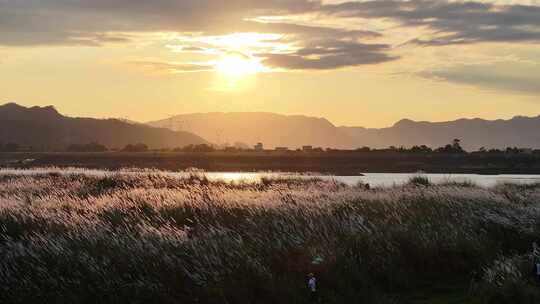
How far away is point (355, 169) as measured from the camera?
104062 millimetres

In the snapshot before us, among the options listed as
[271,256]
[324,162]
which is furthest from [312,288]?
[324,162]

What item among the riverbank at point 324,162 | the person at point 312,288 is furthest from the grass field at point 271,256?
the riverbank at point 324,162

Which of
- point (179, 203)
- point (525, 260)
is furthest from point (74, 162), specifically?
point (525, 260)

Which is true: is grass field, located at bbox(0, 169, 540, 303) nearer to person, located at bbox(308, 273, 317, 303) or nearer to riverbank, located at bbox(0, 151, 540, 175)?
person, located at bbox(308, 273, 317, 303)

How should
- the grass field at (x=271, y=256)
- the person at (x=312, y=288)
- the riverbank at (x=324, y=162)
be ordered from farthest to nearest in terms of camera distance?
the riverbank at (x=324, y=162) < the grass field at (x=271, y=256) < the person at (x=312, y=288)

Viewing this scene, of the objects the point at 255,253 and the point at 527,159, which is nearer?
the point at 255,253

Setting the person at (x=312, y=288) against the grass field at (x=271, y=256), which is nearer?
the person at (x=312, y=288)

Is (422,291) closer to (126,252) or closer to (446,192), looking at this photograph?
(126,252)

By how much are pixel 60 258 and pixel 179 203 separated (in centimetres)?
565

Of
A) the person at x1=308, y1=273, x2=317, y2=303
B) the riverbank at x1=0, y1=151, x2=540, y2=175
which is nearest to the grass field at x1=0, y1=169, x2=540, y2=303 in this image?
the person at x1=308, y1=273, x2=317, y2=303

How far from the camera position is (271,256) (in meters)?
12.4

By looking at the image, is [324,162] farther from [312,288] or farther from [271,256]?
[312,288]

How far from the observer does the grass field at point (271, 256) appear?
11.2m

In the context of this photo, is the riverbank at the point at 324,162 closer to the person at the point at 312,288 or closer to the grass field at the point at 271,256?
the grass field at the point at 271,256
